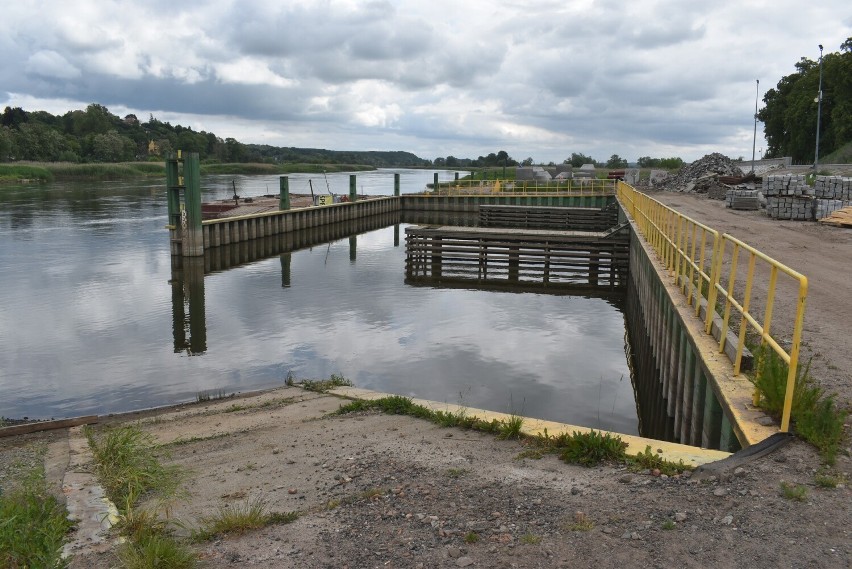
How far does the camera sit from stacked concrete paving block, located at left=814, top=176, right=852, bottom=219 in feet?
74.2

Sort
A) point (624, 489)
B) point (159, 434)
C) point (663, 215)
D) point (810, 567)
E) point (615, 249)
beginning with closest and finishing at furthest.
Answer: point (810, 567) → point (624, 489) → point (159, 434) → point (663, 215) → point (615, 249)

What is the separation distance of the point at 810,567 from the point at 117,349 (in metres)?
13.0

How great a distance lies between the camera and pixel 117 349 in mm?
13523

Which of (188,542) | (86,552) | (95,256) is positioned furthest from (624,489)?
(95,256)

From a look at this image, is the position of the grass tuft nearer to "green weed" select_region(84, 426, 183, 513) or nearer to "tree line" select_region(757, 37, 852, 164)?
"green weed" select_region(84, 426, 183, 513)

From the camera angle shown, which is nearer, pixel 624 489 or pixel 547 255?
pixel 624 489

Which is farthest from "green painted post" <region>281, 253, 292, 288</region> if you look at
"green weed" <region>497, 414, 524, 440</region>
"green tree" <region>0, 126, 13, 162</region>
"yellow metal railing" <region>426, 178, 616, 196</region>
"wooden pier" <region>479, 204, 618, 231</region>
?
"green tree" <region>0, 126, 13, 162</region>

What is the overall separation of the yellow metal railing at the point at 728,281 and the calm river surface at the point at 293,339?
219 centimetres

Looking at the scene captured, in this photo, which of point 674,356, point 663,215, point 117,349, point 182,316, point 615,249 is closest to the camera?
point 674,356

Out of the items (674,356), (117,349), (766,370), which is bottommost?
(117,349)

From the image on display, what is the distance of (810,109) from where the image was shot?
6756 cm

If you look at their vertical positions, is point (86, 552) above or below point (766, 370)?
below

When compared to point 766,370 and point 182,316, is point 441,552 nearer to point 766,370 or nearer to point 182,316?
point 766,370

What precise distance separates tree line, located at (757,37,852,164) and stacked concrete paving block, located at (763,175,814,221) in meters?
37.5
